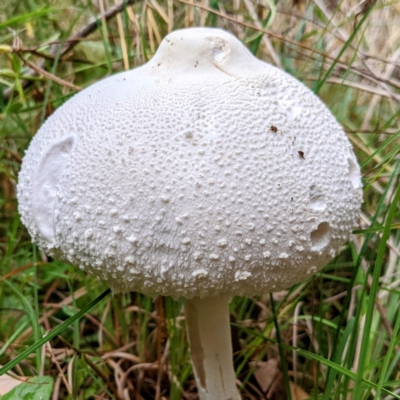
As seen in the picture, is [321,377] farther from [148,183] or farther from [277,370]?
[148,183]

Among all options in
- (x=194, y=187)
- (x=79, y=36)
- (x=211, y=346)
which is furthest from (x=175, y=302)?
(x=79, y=36)

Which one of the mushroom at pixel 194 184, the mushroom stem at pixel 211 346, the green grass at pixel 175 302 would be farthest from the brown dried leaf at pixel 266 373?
the mushroom at pixel 194 184

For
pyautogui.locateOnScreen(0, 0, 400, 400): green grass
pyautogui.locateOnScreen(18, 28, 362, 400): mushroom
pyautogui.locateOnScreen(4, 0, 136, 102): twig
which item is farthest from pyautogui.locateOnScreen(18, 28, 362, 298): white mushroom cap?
pyautogui.locateOnScreen(4, 0, 136, 102): twig

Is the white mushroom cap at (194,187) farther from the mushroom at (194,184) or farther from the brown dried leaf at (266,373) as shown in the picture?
the brown dried leaf at (266,373)

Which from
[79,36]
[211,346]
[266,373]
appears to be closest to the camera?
[211,346]

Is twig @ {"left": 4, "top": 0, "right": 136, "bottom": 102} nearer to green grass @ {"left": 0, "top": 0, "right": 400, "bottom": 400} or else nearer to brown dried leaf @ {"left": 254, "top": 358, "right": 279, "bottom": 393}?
green grass @ {"left": 0, "top": 0, "right": 400, "bottom": 400}

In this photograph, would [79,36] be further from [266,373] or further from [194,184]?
[266,373]
